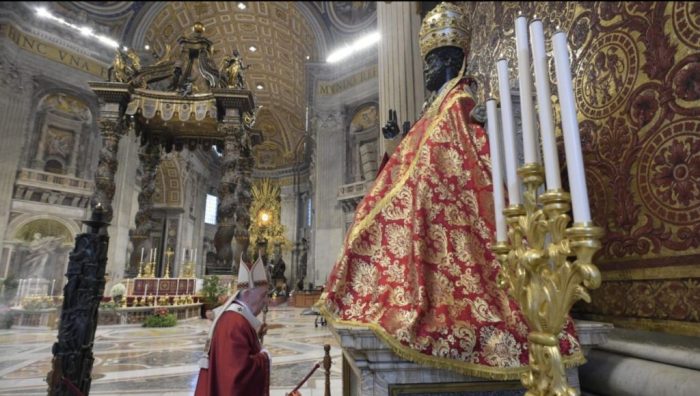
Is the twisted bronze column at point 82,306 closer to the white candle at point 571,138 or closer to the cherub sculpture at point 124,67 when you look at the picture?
the white candle at point 571,138

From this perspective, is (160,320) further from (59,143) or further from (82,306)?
(59,143)

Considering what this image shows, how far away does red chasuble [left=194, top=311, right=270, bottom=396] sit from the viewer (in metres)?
1.58

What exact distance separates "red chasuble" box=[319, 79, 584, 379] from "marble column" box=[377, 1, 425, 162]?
1936 millimetres

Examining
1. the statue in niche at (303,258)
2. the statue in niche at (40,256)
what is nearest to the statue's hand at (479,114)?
the statue in niche at (40,256)

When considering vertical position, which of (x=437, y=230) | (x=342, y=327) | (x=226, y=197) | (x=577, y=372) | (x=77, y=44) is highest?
(x=77, y=44)

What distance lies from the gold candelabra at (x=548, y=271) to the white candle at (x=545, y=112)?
0.02m

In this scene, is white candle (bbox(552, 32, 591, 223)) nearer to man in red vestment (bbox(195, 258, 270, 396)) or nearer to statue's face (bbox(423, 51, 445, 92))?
statue's face (bbox(423, 51, 445, 92))

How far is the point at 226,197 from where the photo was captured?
7.52 meters

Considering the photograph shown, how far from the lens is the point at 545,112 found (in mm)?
592

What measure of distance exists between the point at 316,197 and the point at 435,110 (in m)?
13.5

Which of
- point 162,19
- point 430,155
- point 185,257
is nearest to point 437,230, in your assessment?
point 430,155

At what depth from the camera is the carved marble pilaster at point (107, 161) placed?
717 centimetres

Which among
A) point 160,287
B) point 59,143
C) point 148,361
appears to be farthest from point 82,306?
point 59,143

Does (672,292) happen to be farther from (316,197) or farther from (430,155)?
(316,197)
